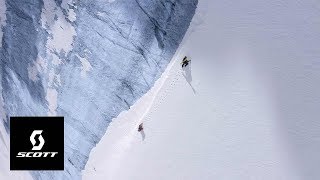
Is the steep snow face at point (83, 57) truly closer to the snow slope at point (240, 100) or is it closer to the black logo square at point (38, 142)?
the black logo square at point (38, 142)

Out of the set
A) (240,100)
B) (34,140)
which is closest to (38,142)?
(34,140)

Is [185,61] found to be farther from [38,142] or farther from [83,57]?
[38,142]

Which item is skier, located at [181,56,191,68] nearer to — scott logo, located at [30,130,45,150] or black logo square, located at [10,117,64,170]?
black logo square, located at [10,117,64,170]

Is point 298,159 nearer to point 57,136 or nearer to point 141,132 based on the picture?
point 141,132

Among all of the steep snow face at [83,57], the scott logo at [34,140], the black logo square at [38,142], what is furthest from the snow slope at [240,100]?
the scott logo at [34,140]

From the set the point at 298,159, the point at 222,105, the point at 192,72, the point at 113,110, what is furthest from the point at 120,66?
the point at 298,159
